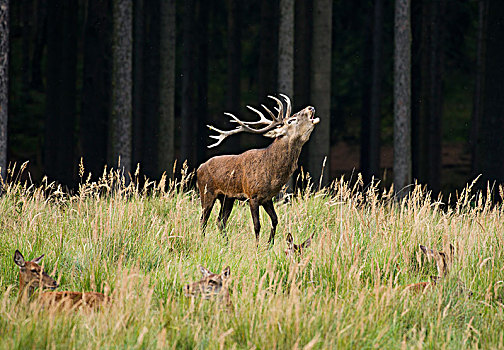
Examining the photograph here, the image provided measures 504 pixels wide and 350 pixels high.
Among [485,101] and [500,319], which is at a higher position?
[485,101]

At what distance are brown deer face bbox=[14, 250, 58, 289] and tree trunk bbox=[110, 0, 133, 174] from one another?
28.7ft

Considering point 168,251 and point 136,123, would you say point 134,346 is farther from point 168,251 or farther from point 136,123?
point 136,123

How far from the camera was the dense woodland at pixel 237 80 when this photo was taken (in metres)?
14.2

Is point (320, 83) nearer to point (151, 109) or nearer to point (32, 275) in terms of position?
point (151, 109)

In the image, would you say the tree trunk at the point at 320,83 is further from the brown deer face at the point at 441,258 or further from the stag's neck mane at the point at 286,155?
the brown deer face at the point at 441,258

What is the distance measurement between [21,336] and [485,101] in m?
11.6

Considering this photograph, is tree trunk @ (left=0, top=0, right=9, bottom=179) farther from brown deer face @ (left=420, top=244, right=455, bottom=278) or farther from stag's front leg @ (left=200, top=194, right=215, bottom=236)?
brown deer face @ (left=420, top=244, right=455, bottom=278)

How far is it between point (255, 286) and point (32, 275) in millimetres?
1907

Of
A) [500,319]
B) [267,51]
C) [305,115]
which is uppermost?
[267,51]

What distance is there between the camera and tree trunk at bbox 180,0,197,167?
19.4 meters

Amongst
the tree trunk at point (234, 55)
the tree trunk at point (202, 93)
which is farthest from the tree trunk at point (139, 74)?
the tree trunk at point (234, 55)

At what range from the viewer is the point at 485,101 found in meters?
13.5

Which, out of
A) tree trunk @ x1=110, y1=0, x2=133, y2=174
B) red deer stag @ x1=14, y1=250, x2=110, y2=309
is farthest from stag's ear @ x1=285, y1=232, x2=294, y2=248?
tree trunk @ x1=110, y1=0, x2=133, y2=174

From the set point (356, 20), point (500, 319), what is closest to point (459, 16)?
point (356, 20)
